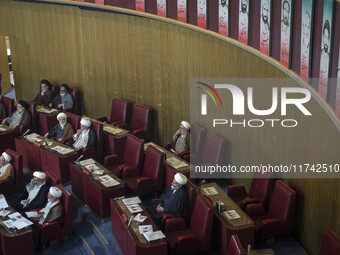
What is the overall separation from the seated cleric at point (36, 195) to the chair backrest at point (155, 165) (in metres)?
1.48

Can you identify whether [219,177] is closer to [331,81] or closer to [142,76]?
[142,76]

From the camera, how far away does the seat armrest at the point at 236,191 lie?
7.02 meters

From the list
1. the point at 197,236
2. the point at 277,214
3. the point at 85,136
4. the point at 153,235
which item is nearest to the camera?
the point at 153,235

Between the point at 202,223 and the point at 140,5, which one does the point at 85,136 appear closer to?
the point at 140,5

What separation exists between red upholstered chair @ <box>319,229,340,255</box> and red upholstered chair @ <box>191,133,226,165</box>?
2.64 metres

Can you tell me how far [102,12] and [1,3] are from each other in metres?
3.88

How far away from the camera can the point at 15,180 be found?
8.00m

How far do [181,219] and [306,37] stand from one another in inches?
103

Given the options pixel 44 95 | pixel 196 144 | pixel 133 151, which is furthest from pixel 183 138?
pixel 44 95

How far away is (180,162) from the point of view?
756 centimetres

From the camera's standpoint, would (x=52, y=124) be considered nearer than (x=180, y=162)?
No

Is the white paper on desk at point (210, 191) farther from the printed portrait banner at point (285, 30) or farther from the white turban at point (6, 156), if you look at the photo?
the white turban at point (6, 156)

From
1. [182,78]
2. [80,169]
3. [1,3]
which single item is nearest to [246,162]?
[182,78]

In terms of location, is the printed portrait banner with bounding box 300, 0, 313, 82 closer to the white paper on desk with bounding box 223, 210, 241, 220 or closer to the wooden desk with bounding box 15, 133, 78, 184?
the white paper on desk with bounding box 223, 210, 241, 220
